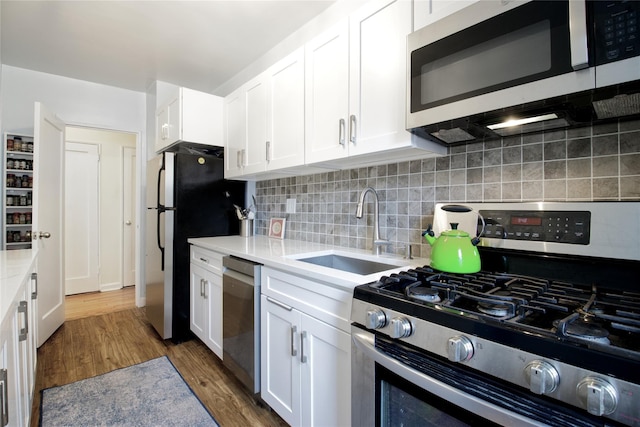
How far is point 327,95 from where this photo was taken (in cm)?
163

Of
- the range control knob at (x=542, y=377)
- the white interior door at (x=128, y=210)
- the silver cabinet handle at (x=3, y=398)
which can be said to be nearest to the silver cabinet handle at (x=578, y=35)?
the range control knob at (x=542, y=377)

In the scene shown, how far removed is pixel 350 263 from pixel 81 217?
397cm

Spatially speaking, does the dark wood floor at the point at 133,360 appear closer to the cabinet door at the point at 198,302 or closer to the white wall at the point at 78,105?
the cabinet door at the point at 198,302

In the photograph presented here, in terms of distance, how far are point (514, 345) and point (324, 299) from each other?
74cm

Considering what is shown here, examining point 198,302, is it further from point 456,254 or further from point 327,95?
point 456,254

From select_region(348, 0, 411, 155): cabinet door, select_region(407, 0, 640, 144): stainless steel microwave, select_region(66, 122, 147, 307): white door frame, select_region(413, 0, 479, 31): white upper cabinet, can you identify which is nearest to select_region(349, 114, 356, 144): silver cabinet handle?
select_region(348, 0, 411, 155): cabinet door

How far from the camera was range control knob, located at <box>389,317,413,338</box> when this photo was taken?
32.5 inches

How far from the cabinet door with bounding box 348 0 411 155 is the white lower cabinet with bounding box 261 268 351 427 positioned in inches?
28.2

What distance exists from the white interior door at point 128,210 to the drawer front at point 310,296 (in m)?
3.59

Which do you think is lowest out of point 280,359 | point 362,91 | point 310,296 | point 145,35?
point 280,359

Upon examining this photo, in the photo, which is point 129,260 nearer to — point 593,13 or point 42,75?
point 42,75

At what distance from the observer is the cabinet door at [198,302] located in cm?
226

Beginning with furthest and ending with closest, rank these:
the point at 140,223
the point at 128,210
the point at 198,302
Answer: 1. the point at 128,210
2. the point at 140,223
3. the point at 198,302

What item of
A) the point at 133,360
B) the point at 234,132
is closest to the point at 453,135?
the point at 234,132
